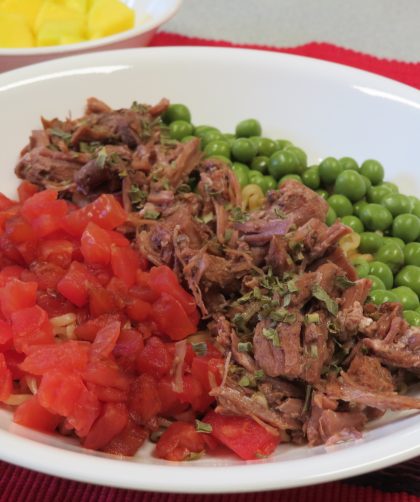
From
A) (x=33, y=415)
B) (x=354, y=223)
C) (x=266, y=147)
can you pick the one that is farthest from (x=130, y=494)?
(x=266, y=147)

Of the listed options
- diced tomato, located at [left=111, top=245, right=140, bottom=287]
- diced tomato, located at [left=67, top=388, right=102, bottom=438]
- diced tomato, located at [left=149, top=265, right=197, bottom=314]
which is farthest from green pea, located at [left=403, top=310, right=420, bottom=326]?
diced tomato, located at [left=67, top=388, right=102, bottom=438]

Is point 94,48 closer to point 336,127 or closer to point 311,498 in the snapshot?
point 336,127

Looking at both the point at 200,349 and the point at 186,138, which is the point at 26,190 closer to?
the point at 186,138

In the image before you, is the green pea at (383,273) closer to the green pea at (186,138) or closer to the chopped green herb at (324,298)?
the chopped green herb at (324,298)

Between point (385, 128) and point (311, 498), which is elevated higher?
point (385, 128)

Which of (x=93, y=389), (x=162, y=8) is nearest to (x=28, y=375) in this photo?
(x=93, y=389)

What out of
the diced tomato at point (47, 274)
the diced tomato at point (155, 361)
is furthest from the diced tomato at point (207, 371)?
the diced tomato at point (47, 274)
